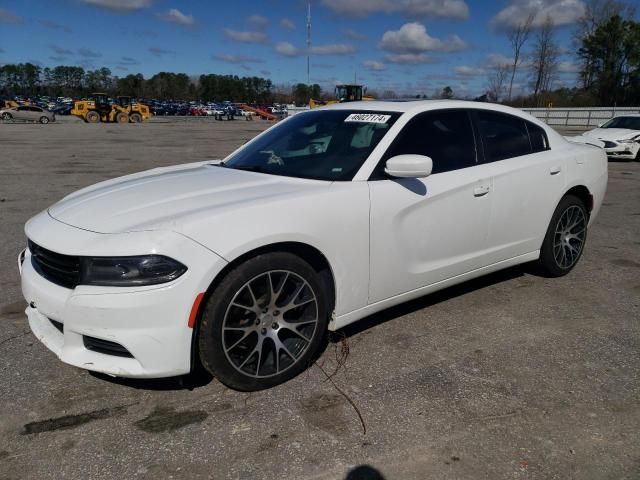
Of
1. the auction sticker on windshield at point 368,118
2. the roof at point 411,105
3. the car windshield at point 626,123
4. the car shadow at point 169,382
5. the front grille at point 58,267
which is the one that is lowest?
the car shadow at point 169,382

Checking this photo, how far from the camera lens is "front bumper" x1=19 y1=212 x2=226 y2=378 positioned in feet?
8.22

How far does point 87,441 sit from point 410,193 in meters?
2.29

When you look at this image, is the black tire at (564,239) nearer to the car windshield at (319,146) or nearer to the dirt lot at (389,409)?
the dirt lot at (389,409)

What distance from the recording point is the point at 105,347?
262 cm

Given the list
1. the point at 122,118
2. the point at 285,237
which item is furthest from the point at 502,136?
the point at 122,118

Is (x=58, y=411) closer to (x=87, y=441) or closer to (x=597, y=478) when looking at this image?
(x=87, y=441)

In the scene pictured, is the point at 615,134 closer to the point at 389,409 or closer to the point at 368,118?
the point at 368,118

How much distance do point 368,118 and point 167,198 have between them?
155 centimetres

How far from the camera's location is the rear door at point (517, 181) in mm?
4023

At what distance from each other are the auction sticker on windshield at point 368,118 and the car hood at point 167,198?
0.77 metres

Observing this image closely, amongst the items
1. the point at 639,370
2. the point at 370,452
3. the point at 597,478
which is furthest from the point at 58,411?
the point at 639,370

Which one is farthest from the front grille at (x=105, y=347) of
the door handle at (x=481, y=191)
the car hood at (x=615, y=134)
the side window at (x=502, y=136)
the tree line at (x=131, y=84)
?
the tree line at (x=131, y=84)

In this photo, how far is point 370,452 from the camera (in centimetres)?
245

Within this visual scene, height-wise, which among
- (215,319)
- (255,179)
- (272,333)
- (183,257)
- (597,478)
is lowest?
(597,478)
